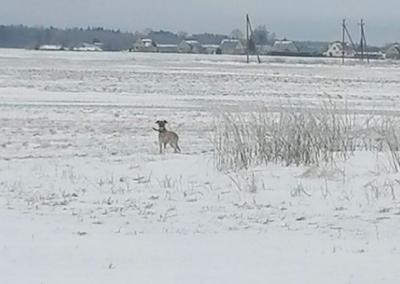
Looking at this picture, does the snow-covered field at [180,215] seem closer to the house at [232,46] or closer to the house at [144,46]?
the house at [232,46]

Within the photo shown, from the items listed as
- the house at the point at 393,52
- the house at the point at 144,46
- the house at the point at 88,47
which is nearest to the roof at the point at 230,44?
the house at the point at 144,46

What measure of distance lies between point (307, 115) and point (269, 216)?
505 centimetres

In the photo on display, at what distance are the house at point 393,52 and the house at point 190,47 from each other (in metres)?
31.5

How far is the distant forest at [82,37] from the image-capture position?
17538cm

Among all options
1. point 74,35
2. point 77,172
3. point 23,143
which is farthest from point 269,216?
point 74,35

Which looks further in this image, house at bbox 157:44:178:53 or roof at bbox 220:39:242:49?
house at bbox 157:44:178:53

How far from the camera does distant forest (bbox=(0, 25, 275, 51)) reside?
6905 inches

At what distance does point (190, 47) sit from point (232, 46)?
346 inches

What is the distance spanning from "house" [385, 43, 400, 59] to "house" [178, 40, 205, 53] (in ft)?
103

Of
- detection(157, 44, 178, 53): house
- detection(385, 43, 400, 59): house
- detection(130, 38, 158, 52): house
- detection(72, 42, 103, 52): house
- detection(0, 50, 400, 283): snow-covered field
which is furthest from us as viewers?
detection(72, 42, 103, 52): house

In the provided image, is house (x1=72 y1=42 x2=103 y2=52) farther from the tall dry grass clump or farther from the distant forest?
the tall dry grass clump

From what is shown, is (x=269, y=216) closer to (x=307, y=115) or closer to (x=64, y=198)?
(x=64, y=198)

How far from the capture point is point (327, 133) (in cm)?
1452

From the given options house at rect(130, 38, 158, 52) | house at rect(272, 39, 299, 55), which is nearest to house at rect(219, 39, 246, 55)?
house at rect(272, 39, 299, 55)
